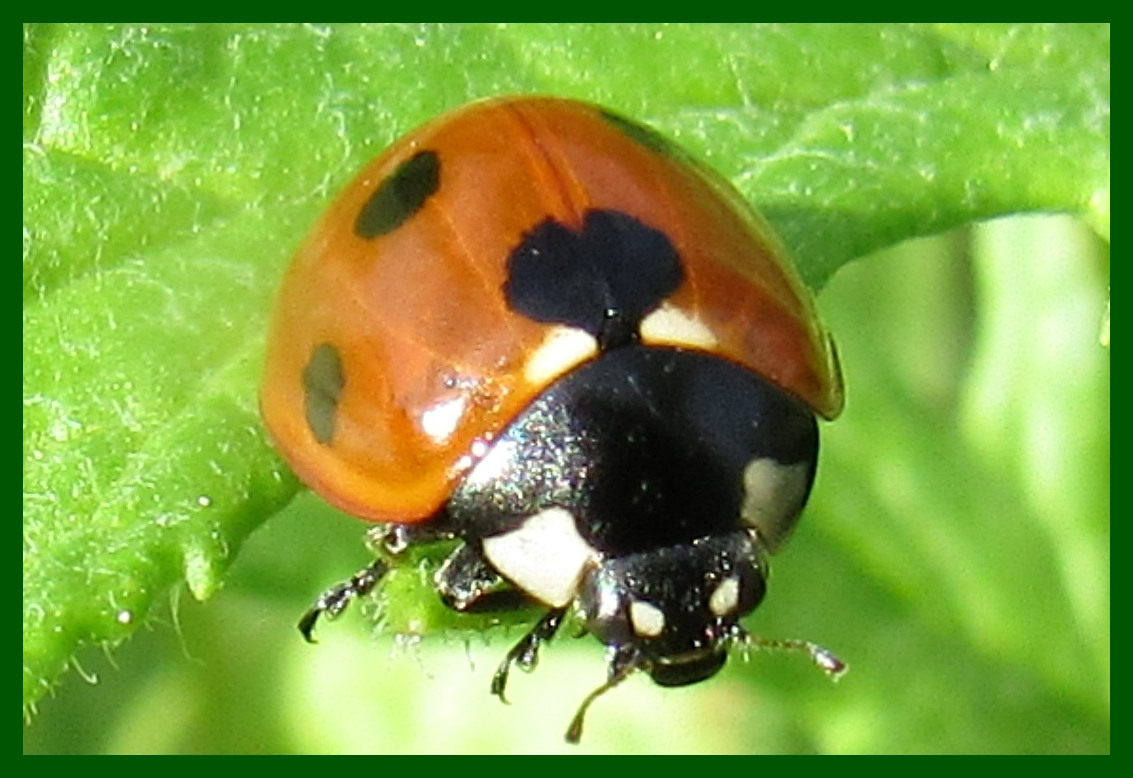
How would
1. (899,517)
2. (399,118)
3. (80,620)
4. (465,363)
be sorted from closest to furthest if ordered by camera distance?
(80,620)
(465,363)
(399,118)
(899,517)

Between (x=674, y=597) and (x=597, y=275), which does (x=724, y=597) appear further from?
(x=597, y=275)

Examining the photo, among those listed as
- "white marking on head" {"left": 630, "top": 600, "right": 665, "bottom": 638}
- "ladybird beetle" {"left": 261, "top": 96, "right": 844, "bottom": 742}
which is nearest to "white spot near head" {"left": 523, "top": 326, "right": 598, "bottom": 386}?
"ladybird beetle" {"left": 261, "top": 96, "right": 844, "bottom": 742}

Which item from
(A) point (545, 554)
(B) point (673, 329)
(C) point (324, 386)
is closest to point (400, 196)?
(C) point (324, 386)

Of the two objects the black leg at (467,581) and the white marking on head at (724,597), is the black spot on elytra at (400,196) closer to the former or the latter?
the black leg at (467,581)

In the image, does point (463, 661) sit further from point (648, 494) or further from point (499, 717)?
point (648, 494)

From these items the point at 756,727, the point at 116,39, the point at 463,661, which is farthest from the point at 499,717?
the point at 116,39

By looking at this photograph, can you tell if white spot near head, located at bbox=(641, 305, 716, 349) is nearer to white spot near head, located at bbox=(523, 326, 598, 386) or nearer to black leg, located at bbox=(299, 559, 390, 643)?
white spot near head, located at bbox=(523, 326, 598, 386)
